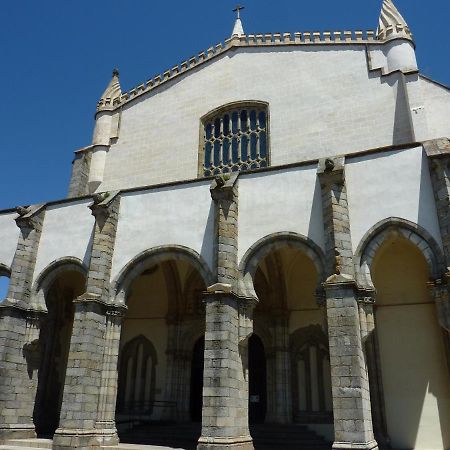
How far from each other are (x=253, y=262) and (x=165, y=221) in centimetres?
291

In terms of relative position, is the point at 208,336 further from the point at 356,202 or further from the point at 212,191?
the point at 356,202

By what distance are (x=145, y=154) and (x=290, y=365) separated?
1006 centimetres

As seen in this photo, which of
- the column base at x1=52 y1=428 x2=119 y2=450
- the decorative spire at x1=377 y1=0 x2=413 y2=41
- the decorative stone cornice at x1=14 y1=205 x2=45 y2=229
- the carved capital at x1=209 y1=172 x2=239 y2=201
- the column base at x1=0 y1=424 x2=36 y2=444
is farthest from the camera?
the decorative spire at x1=377 y1=0 x2=413 y2=41

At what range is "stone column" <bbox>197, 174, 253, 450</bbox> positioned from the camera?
389 inches

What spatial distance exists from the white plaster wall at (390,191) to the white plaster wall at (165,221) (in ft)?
12.1

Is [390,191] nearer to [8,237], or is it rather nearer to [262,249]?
[262,249]

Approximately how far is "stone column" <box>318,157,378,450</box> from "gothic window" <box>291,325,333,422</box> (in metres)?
3.84

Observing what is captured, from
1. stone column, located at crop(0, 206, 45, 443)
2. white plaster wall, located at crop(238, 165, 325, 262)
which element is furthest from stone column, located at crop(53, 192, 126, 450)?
white plaster wall, located at crop(238, 165, 325, 262)

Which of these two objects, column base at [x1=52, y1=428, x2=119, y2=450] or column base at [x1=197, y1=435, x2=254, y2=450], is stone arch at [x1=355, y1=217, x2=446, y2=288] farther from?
column base at [x1=52, y1=428, x2=119, y2=450]

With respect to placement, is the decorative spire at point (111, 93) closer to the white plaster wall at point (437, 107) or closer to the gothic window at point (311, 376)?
the white plaster wall at point (437, 107)

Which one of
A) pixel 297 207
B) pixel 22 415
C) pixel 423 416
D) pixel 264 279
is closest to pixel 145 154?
pixel 264 279

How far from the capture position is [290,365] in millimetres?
14219

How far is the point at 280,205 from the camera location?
11.8 metres

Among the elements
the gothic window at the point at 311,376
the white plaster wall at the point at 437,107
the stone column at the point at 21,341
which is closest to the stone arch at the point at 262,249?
the gothic window at the point at 311,376
